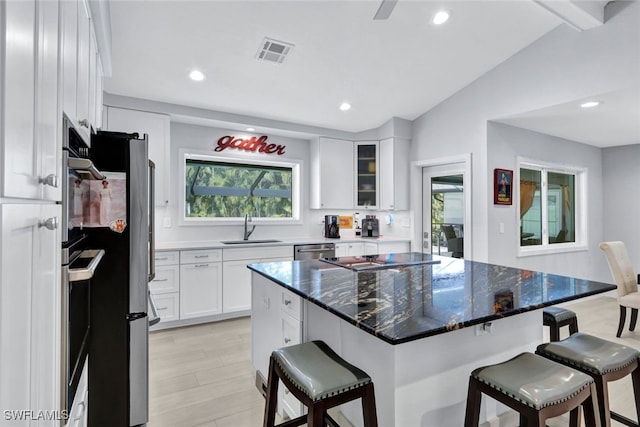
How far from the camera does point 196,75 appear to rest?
3.43 m

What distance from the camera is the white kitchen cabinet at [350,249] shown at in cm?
468

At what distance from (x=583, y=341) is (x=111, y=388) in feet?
8.50

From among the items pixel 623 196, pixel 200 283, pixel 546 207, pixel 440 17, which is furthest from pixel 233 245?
pixel 623 196

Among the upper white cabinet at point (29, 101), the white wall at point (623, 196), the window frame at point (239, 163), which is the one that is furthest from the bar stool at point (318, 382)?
the white wall at point (623, 196)

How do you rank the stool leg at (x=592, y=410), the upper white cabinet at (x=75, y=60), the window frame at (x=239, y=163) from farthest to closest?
the window frame at (x=239, y=163)
the stool leg at (x=592, y=410)
the upper white cabinet at (x=75, y=60)

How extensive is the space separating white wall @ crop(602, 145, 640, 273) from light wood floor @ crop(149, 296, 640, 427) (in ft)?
6.63

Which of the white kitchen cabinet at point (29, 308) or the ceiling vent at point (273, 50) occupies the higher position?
the ceiling vent at point (273, 50)

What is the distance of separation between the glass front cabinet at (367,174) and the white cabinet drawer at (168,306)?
9.65 ft

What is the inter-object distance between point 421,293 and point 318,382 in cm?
74

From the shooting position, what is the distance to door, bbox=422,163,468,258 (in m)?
4.51

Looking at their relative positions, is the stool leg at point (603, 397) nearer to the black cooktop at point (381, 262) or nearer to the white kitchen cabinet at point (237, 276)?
the black cooktop at point (381, 262)

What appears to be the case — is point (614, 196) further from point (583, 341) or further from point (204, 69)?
point (204, 69)

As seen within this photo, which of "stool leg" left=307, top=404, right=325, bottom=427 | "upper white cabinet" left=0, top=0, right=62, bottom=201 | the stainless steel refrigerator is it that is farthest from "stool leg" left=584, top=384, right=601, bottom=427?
the stainless steel refrigerator

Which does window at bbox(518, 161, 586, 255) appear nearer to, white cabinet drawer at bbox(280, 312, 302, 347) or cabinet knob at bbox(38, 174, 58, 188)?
white cabinet drawer at bbox(280, 312, 302, 347)
